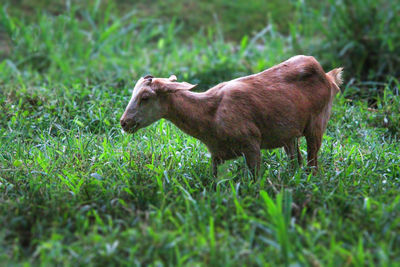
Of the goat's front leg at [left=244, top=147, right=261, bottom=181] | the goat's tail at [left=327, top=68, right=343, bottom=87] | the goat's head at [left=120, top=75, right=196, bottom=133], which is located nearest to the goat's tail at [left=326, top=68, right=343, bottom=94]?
the goat's tail at [left=327, top=68, right=343, bottom=87]

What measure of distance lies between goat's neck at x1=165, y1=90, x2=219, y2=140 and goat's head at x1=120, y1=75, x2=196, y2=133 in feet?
0.28

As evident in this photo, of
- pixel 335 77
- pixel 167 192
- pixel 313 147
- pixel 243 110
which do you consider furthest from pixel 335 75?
pixel 167 192

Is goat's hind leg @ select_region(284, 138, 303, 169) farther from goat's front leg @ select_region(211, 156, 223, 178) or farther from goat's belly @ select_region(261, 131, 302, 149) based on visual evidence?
goat's front leg @ select_region(211, 156, 223, 178)

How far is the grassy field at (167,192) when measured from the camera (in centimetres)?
298

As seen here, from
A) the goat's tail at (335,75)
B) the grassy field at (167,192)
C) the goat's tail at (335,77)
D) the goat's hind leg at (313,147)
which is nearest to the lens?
the grassy field at (167,192)

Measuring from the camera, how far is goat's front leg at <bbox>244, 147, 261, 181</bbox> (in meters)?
3.88

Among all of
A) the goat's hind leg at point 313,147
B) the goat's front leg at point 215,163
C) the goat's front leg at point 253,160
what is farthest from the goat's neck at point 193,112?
the goat's hind leg at point 313,147

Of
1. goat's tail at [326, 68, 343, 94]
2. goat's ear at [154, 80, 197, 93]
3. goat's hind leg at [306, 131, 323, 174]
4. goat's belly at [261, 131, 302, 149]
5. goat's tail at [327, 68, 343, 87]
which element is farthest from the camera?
goat's tail at [327, 68, 343, 87]

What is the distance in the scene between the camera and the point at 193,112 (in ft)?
12.8

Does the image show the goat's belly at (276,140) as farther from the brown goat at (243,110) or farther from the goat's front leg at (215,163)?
the goat's front leg at (215,163)

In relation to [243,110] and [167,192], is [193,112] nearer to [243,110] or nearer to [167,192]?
[243,110]

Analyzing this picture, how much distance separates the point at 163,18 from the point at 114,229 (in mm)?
6796

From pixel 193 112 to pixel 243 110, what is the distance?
0.39 m

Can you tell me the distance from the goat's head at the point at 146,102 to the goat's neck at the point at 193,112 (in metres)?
0.09
